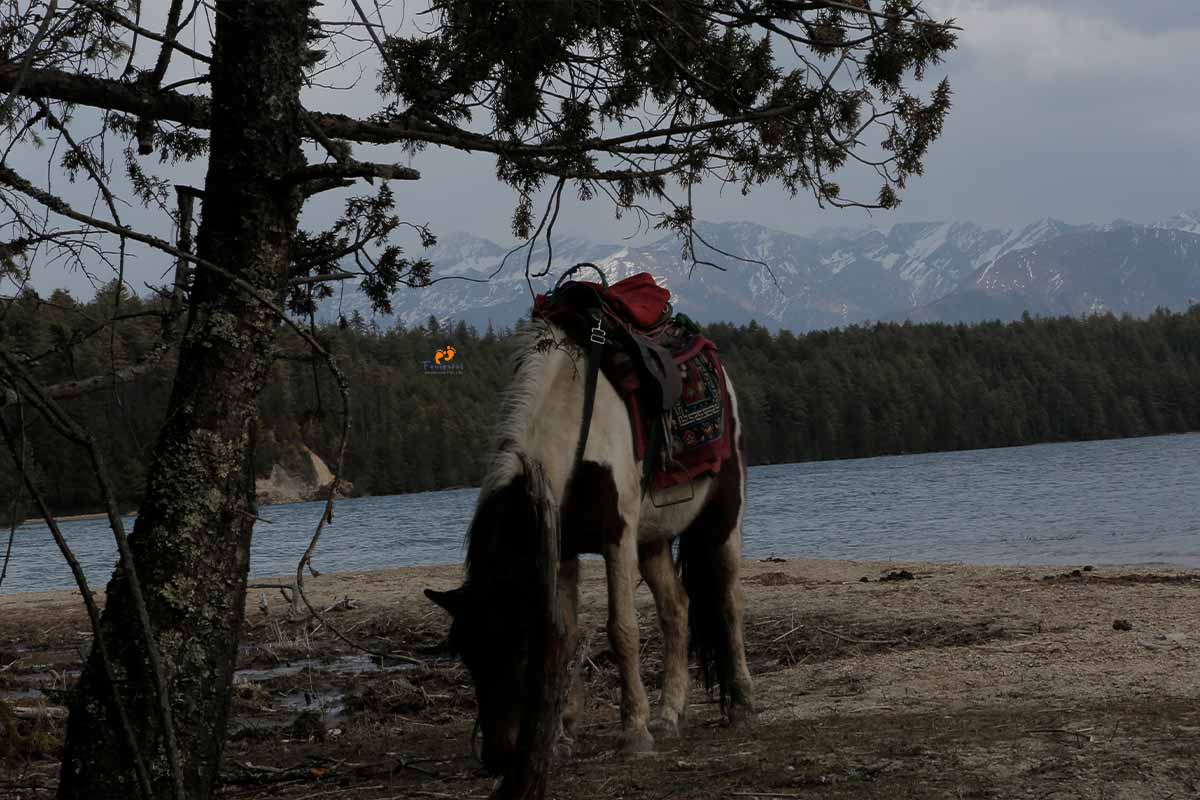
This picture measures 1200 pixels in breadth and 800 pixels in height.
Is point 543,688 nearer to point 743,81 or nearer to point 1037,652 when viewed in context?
point 743,81

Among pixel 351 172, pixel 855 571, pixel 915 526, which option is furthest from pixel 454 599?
pixel 915 526

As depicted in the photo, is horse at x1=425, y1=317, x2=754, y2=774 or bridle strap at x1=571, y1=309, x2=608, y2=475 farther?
bridle strap at x1=571, y1=309, x2=608, y2=475

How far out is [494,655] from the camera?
156 inches

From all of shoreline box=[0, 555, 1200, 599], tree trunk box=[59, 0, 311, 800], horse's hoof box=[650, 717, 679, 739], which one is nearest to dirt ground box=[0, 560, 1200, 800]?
horse's hoof box=[650, 717, 679, 739]

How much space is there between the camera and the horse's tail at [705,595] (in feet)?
19.8

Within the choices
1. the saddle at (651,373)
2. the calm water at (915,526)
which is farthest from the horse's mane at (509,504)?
the calm water at (915,526)

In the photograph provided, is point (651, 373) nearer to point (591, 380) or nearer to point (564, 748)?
point (591, 380)

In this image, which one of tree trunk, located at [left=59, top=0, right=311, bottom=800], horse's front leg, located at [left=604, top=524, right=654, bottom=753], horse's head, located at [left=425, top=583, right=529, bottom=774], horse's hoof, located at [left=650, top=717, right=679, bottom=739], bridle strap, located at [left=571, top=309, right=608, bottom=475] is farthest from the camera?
horse's hoof, located at [left=650, top=717, right=679, bottom=739]

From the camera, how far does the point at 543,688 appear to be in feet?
12.7

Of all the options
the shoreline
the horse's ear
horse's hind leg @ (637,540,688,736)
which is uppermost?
the horse's ear

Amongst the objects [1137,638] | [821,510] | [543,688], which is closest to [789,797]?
[543,688]

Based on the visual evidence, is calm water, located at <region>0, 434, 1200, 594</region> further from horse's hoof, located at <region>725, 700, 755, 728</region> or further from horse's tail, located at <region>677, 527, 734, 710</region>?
horse's hoof, located at <region>725, 700, 755, 728</region>

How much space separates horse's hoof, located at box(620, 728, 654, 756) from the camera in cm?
492

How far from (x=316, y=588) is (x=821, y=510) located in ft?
86.6
